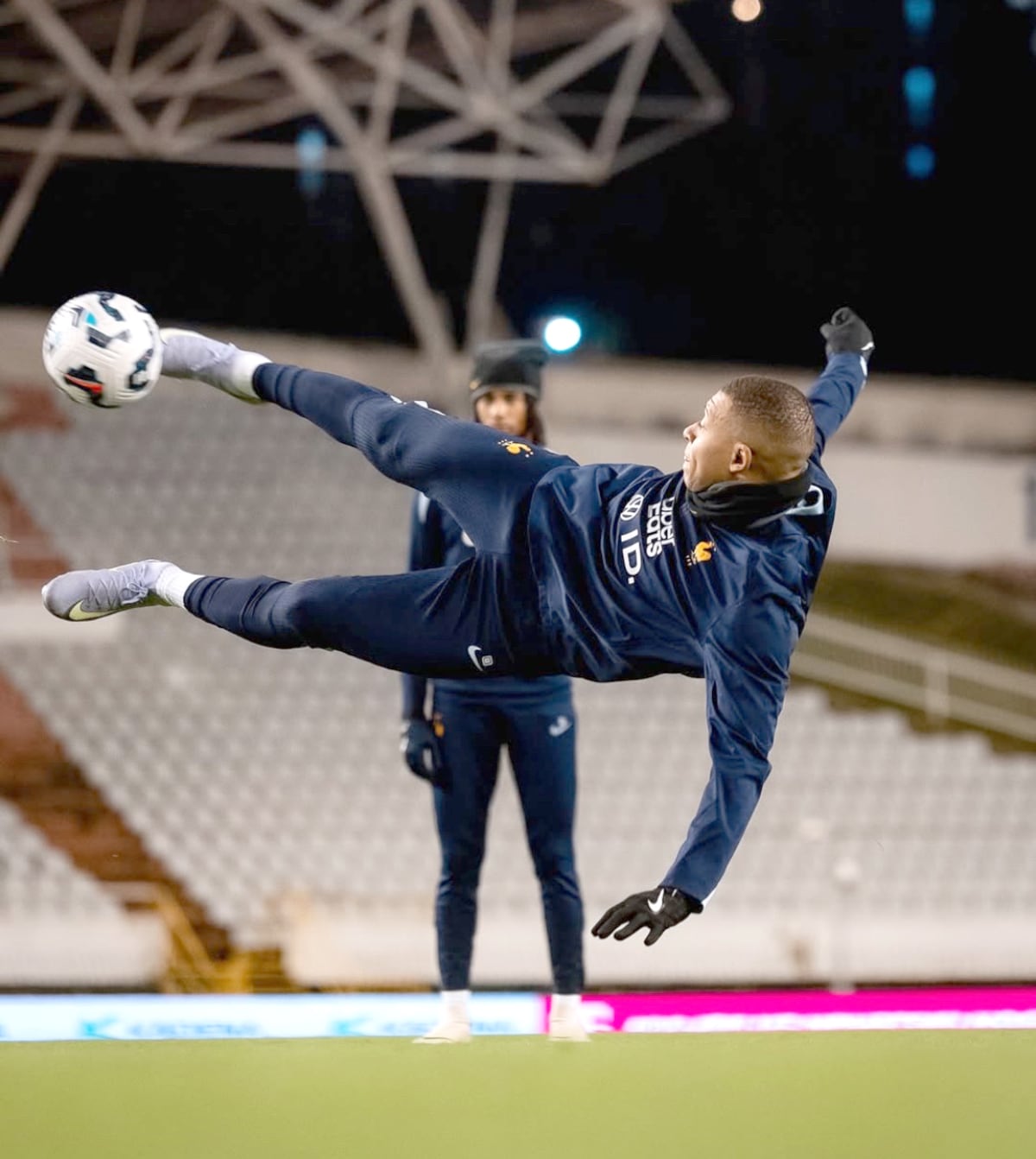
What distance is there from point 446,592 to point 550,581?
9.8 inches

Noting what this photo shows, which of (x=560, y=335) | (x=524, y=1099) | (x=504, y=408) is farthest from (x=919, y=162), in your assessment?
(x=524, y=1099)

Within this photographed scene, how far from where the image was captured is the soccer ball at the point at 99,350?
3.84 m

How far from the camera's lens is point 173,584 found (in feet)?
12.9

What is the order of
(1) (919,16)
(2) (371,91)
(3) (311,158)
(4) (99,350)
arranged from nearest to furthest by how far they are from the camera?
(4) (99,350), (2) (371,91), (1) (919,16), (3) (311,158)

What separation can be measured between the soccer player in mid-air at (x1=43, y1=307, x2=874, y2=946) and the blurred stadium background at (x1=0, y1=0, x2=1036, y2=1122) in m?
5.53

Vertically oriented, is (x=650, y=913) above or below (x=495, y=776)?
below

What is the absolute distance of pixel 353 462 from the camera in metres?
12.9

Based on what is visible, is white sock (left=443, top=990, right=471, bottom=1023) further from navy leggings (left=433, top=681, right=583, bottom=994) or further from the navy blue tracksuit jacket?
the navy blue tracksuit jacket

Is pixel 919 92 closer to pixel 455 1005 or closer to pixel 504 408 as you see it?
pixel 504 408

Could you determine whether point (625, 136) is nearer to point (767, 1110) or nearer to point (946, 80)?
point (946, 80)

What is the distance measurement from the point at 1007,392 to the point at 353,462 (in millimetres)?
5967

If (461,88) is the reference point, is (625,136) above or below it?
above

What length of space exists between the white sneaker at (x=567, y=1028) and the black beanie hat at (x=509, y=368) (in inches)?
66.1

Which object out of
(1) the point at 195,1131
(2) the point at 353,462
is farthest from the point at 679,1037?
(2) the point at 353,462
